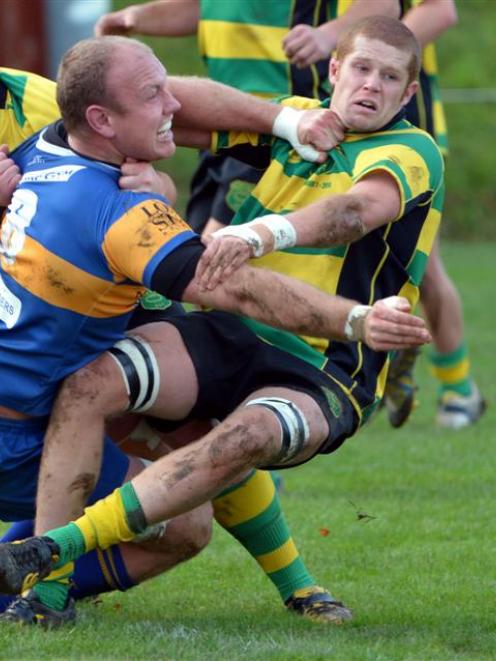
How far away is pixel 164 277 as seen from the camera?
4.03 m

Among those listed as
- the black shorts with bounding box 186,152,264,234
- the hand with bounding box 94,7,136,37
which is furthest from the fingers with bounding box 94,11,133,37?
the black shorts with bounding box 186,152,264,234

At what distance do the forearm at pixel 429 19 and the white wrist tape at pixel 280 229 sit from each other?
9.73ft

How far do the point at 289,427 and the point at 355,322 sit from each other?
429 mm

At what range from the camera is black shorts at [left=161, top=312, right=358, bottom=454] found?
4453 millimetres

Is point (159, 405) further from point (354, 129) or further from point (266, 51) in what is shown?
point (266, 51)

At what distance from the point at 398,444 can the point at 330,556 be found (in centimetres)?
209

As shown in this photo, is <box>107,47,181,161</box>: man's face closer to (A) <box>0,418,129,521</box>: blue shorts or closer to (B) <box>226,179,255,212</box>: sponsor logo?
(A) <box>0,418,129,521</box>: blue shorts

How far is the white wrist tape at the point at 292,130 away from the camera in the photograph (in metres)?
4.70

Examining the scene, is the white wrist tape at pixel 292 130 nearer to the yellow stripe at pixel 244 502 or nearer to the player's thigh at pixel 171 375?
the player's thigh at pixel 171 375

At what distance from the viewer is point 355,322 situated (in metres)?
3.93

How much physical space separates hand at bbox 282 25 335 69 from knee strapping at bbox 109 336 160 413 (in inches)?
84.7

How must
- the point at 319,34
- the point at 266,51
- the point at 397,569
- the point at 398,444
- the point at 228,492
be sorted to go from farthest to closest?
the point at 398,444 → the point at 266,51 → the point at 319,34 → the point at 397,569 → the point at 228,492

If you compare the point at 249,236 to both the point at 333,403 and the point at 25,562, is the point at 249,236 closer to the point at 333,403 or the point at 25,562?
the point at 333,403

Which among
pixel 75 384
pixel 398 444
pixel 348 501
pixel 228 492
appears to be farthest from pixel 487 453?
pixel 75 384
